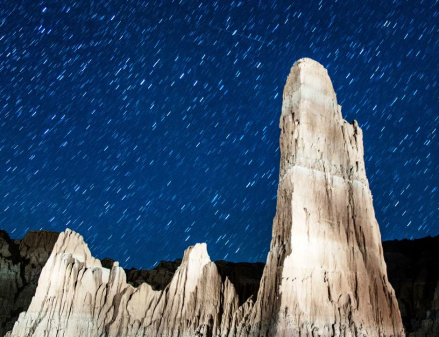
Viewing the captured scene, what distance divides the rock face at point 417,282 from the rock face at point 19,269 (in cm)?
5011

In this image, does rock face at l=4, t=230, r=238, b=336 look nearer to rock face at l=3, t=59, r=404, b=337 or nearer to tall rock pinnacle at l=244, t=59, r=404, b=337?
rock face at l=3, t=59, r=404, b=337

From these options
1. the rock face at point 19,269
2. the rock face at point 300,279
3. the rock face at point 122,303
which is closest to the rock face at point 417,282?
the rock face at point 300,279

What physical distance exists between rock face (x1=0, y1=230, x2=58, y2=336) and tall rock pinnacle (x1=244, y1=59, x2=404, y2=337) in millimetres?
45411

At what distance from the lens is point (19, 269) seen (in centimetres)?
6688

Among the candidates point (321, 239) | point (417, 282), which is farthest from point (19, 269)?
point (417, 282)

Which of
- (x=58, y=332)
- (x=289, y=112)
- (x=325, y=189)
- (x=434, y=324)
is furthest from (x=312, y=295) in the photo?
(x=58, y=332)

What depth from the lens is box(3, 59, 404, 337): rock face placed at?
29.2 metres

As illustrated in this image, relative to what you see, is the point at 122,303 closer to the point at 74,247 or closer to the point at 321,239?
the point at 74,247

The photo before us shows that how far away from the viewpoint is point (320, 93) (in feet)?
124

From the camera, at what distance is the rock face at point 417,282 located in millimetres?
45688

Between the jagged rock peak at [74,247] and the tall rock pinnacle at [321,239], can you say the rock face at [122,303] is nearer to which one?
the jagged rock peak at [74,247]

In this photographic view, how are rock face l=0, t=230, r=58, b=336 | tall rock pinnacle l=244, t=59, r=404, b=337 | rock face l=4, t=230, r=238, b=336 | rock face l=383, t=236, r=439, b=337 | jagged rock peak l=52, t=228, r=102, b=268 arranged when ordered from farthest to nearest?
rock face l=0, t=230, r=58, b=336, jagged rock peak l=52, t=228, r=102, b=268, rock face l=383, t=236, r=439, b=337, rock face l=4, t=230, r=238, b=336, tall rock pinnacle l=244, t=59, r=404, b=337

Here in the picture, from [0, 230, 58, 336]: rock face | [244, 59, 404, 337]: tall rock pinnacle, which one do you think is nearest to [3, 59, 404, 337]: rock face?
[244, 59, 404, 337]: tall rock pinnacle

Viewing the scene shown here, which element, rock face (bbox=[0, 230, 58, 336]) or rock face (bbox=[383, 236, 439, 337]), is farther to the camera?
rock face (bbox=[0, 230, 58, 336])
